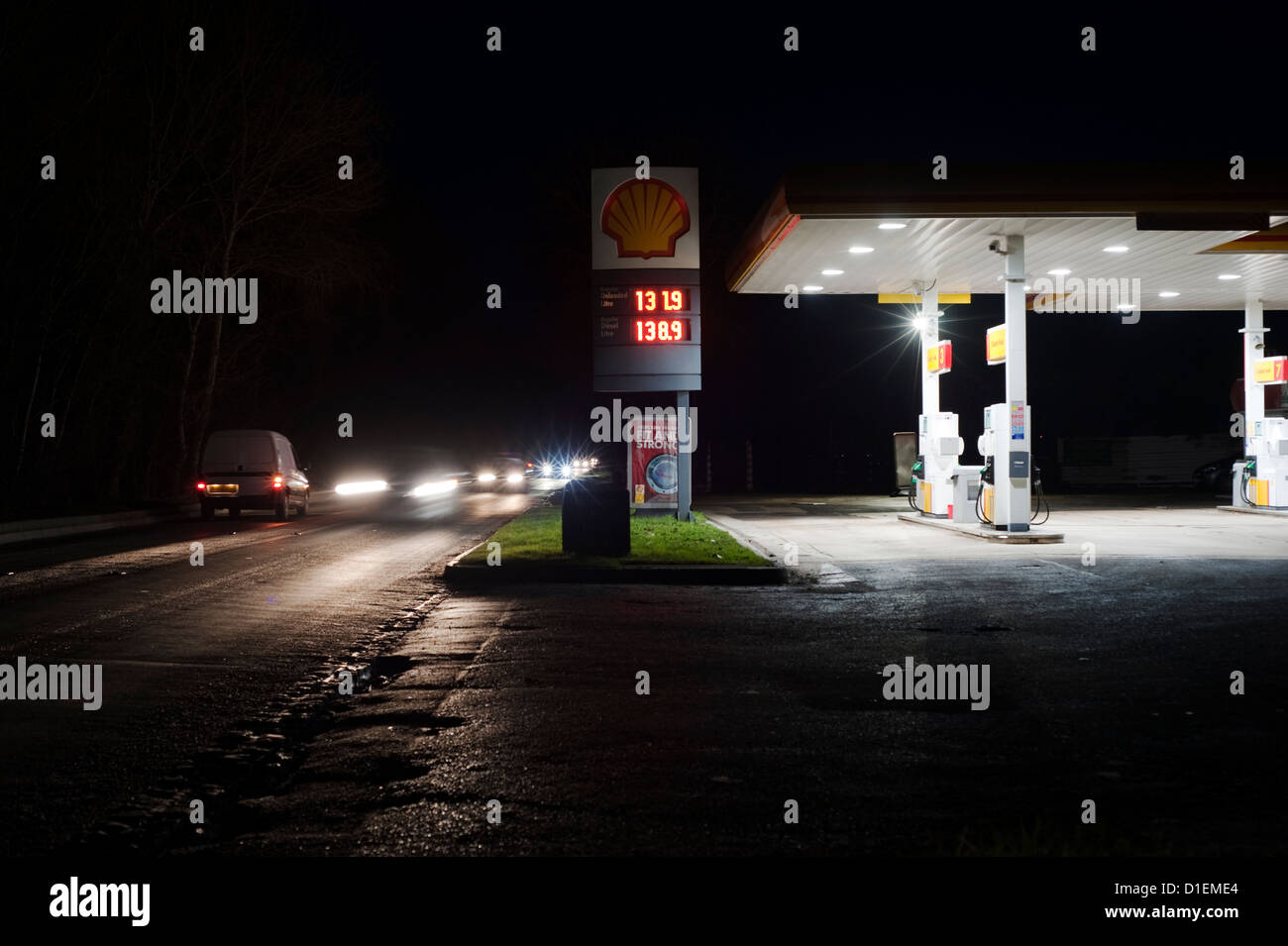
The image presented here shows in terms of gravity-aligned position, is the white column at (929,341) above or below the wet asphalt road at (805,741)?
above

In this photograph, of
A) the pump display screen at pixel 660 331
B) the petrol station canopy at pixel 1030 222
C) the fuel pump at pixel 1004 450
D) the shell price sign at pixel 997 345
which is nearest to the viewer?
A: the petrol station canopy at pixel 1030 222

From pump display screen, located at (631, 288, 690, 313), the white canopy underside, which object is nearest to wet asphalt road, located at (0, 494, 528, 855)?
pump display screen, located at (631, 288, 690, 313)

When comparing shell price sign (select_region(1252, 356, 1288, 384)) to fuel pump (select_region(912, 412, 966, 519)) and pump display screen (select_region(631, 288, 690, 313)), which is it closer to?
fuel pump (select_region(912, 412, 966, 519))

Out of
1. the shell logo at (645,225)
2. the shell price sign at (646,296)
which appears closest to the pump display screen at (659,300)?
the shell price sign at (646,296)

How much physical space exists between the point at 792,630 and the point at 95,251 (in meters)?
A: 25.4

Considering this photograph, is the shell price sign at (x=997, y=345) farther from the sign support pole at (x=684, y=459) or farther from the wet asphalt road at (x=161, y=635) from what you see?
the wet asphalt road at (x=161, y=635)

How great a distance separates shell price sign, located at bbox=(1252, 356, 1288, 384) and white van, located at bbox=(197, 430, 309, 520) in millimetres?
22188

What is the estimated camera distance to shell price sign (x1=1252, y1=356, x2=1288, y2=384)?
26734 millimetres

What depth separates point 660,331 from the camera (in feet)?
80.0

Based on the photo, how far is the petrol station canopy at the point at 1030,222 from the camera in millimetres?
18188

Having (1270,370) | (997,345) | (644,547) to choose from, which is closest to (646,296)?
(997,345)

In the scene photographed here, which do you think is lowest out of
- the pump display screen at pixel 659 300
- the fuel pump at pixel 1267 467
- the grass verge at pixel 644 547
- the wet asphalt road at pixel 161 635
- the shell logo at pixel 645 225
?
the wet asphalt road at pixel 161 635

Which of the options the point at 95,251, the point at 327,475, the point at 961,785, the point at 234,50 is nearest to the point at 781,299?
the point at 327,475

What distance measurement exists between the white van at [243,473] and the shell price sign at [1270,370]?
72.8 feet
